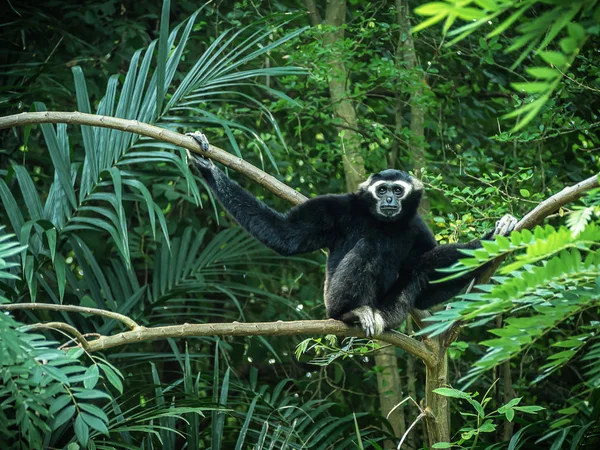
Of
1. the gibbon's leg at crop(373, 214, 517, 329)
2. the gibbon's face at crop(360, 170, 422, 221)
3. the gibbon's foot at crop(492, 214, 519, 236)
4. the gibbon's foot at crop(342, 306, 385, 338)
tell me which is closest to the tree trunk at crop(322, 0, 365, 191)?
the gibbon's face at crop(360, 170, 422, 221)

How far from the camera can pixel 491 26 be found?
7.02 m

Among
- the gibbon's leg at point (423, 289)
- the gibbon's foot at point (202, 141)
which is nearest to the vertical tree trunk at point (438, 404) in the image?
the gibbon's leg at point (423, 289)

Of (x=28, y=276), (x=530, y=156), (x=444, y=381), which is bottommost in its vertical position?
(x=444, y=381)

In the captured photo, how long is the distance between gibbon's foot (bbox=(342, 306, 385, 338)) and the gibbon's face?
83cm

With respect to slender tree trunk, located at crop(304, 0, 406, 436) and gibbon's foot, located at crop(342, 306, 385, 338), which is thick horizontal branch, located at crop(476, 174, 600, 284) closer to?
gibbon's foot, located at crop(342, 306, 385, 338)

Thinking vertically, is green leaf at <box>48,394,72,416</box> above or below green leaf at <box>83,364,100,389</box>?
below

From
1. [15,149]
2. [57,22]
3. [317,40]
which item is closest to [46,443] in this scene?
[15,149]

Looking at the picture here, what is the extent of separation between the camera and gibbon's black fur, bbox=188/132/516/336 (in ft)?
17.7

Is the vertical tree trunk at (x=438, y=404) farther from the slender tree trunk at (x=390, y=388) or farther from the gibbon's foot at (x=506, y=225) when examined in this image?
the slender tree trunk at (x=390, y=388)

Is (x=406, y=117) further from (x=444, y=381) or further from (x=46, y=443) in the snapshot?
(x=46, y=443)

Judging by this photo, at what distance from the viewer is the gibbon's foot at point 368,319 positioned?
5.12 m

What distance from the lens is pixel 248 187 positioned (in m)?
8.40

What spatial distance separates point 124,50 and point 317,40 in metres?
2.28

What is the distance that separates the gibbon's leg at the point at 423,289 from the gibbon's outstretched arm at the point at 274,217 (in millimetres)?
716
